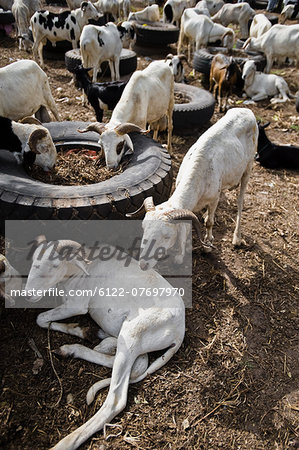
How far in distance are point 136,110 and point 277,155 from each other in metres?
2.95

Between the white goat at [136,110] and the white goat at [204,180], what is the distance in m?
1.03

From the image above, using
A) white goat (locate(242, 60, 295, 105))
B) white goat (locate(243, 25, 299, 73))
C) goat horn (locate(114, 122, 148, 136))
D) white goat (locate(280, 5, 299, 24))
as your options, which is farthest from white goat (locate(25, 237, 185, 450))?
white goat (locate(280, 5, 299, 24))

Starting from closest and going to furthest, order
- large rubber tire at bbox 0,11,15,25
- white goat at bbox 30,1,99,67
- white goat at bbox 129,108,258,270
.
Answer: white goat at bbox 129,108,258,270, white goat at bbox 30,1,99,67, large rubber tire at bbox 0,11,15,25

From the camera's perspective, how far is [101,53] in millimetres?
9492

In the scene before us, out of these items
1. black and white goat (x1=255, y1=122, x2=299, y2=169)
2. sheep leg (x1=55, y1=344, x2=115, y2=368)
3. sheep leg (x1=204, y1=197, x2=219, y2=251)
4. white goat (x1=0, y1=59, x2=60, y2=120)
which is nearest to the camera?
sheep leg (x1=55, y1=344, x2=115, y2=368)

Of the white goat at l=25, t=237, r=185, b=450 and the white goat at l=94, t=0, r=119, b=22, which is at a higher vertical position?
the white goat at l=94, t=0, r=119, b=22

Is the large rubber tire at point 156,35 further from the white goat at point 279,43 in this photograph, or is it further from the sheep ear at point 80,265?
the sheep ear at point 80,265

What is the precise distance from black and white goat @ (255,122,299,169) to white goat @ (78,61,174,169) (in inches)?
71.2

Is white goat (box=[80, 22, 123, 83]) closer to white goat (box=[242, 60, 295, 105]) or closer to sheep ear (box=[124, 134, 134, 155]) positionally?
white goat (box=[242, 60, 295, 105])

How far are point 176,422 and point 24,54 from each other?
44.5ft

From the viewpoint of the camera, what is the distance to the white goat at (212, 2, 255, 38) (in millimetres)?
17328

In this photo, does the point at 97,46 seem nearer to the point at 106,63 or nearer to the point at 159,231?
the point at 106,63

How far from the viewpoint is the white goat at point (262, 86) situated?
10.3 m

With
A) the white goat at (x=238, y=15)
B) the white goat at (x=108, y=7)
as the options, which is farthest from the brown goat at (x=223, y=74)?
the white goat at (x=108, y=7)
